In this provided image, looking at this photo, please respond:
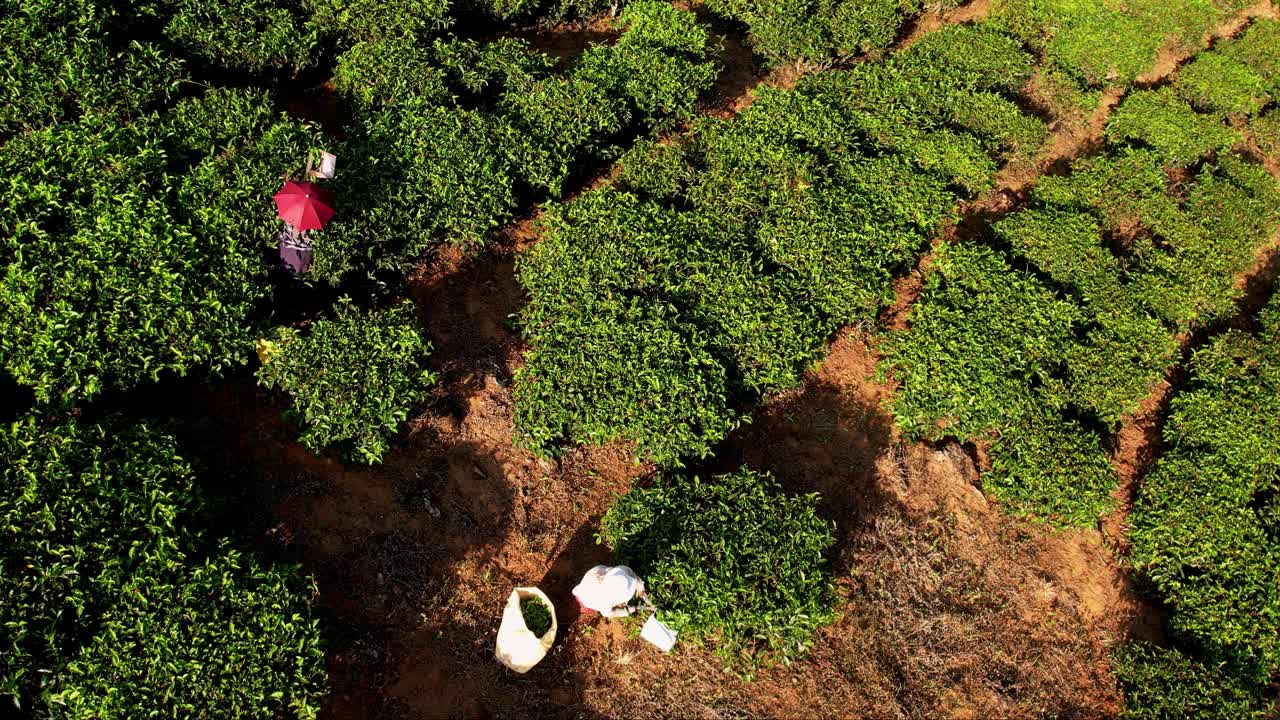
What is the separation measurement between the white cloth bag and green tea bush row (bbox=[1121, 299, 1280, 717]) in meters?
7.03

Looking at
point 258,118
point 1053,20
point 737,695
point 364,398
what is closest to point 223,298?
point 364,398

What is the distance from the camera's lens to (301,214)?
10.6 meters

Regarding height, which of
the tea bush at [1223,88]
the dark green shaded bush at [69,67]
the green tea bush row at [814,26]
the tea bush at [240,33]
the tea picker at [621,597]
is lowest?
the tea picker at [621,597]

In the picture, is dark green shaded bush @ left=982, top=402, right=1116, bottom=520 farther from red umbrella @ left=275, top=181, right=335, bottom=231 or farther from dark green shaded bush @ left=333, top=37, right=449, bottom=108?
dark green shaded bush @ left=333, top=37, right=449, bottom=108

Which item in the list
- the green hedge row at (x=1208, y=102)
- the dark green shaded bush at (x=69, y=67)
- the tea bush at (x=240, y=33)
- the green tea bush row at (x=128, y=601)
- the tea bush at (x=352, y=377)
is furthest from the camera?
the green hedge row at (x=1208, y=102)

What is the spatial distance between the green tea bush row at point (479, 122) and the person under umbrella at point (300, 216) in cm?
26

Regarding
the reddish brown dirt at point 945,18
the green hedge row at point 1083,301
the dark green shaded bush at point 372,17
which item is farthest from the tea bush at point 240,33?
the reddish brown dirt at point 945,18

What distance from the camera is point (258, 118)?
40.0ft

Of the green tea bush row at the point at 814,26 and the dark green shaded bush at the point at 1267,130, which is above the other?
the dark green shaded bush at the point at 1267,130

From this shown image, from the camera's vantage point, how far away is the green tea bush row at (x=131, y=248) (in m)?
9.53

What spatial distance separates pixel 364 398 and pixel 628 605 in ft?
13.8

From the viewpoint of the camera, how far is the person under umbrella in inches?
419

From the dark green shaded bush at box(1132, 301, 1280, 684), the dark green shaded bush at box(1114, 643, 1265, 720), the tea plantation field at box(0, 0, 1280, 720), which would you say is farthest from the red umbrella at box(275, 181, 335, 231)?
the dark green shaded bush at box(1132, 301, 1280, 684)

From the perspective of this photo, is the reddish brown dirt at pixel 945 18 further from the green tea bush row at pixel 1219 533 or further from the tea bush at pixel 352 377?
the tea bush at pixel 352 377
